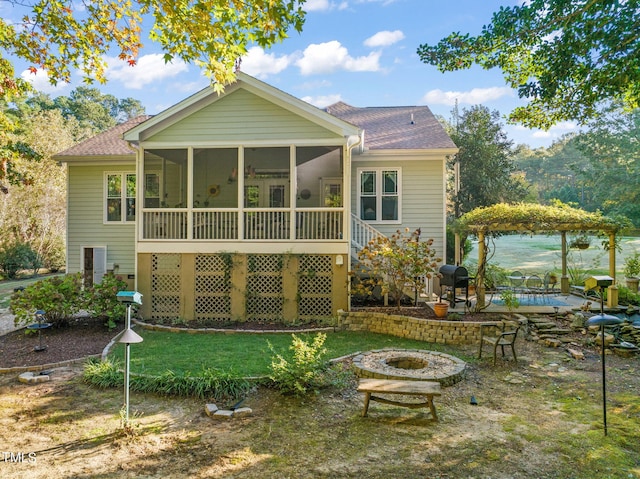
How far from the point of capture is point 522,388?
6.45 metres

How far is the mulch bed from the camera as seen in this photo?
789 cm

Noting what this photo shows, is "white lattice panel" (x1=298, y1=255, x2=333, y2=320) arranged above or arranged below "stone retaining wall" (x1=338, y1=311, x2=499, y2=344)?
above

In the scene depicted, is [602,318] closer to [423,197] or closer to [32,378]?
[32,378]

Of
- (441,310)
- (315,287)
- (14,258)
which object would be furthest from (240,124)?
(14,258)

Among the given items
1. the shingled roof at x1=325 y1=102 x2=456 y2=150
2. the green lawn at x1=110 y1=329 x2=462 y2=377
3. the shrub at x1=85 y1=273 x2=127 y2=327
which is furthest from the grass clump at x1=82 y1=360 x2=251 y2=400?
the shingled roof at x1=325 y1=102 x2=456 y2=150

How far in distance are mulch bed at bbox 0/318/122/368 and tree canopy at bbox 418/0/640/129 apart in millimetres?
9785

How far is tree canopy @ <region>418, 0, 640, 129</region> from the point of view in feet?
26.3

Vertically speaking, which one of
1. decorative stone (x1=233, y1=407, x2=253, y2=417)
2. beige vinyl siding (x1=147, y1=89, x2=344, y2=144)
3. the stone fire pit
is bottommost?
decorative stone (x1=233, y1=407, x2=253, y2=417)

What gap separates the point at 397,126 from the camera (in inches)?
602

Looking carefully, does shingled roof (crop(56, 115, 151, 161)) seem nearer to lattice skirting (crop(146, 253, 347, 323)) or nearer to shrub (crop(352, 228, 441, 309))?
lattice skirting (crop(146, 253, 347, 323))

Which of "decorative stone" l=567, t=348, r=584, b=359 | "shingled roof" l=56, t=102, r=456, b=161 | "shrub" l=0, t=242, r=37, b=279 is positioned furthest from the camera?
"shrub" l=0, t=242, r=37, b=279

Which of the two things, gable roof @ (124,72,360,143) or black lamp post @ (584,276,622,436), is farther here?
gable roof @ (124,72,360,143)

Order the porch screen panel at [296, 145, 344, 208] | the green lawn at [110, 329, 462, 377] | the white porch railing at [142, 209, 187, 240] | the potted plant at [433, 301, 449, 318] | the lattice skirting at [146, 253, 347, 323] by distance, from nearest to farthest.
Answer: the green lawn at [110, 329, 462, 377] → the potted plant at [433, 301, 449, 318] → the lattice skirting at [146, 253, 347, 323] → the white porch railing at [142, 209, 187, 240] → the porch screen panel at [296, 145, 344, 208]

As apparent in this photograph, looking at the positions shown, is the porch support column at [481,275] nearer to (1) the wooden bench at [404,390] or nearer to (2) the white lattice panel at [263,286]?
(2) the white lattice panel at [263,286]
